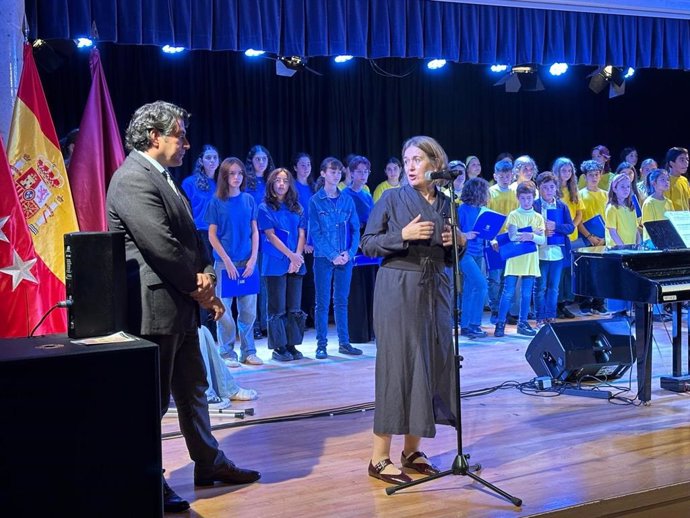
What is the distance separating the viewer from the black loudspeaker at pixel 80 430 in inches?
113

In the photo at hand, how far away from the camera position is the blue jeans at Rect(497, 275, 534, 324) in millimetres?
8312

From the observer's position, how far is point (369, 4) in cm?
653

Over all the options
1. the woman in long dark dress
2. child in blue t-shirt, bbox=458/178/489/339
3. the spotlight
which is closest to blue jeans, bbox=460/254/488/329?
child in blue t-shirt, bbox=458/178/489/339

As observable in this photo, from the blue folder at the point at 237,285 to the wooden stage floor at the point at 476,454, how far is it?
0.73 metres

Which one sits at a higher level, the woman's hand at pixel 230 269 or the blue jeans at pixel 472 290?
the woman's hand at pixel 230 269

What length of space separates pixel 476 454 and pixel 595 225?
5.59m

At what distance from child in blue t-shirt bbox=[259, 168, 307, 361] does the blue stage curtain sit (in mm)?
1414

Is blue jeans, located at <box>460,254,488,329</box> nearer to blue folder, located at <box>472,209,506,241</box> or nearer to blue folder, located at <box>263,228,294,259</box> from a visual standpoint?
blue folder, located at <box>472,209,506,241</box>

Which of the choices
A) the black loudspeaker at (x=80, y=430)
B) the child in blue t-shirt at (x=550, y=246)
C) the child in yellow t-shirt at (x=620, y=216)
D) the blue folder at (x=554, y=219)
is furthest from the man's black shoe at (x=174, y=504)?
the child in yellow t-shirt at (x=620, y=216)

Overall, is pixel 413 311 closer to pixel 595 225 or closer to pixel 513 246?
pixel 513 246

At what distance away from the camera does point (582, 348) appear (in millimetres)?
5941

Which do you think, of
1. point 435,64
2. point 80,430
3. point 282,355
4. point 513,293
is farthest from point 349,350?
point 80,430

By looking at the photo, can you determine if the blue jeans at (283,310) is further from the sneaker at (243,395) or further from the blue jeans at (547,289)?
the blue jeans at (547,289)

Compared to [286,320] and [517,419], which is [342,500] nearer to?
[517,419]
